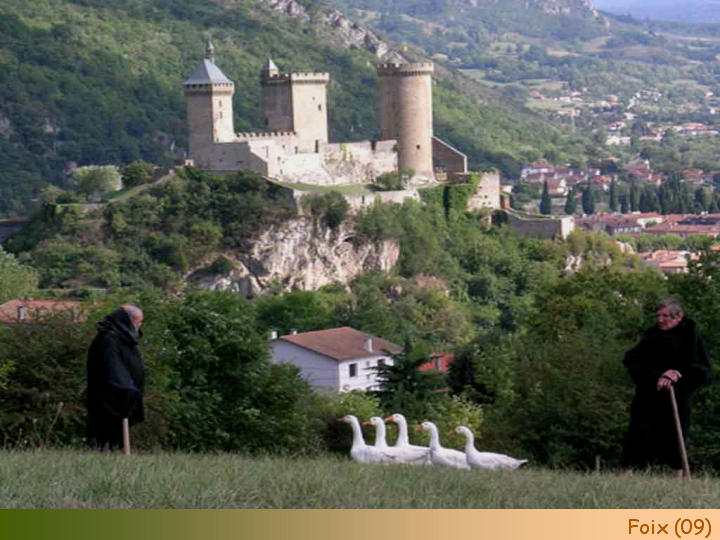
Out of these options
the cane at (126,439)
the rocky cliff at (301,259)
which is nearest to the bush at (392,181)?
the rocky cliff at (301,259)

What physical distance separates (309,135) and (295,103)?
4.52ft

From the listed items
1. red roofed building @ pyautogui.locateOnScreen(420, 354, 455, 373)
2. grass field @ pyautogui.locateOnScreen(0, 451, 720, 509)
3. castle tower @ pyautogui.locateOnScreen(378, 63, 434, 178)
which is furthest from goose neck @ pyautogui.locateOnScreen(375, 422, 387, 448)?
castle tower @ pyautogui.locateOnScreen(378, 63, 434, 178)

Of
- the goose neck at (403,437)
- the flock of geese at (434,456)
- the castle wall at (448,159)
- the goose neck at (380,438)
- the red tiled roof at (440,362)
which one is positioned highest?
the flock of geese at (434,456)

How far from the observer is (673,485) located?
32.8ft

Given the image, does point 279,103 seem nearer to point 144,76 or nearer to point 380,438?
point 144,76

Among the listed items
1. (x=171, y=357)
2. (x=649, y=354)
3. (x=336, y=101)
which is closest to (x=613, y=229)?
(x=336, y=101)

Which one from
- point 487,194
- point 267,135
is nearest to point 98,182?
point 267,135

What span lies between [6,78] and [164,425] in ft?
253

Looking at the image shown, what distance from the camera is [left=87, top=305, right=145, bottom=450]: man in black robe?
441 inches

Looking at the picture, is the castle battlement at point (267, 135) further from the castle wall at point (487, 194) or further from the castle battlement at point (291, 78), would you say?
the castle wall at point (487, 194)

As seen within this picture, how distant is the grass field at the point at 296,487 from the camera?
8531mm

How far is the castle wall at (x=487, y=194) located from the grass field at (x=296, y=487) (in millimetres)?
52220

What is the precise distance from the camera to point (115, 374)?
11.3 meters

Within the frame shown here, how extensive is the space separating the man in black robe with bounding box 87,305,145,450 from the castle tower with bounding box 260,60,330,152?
156 ft
